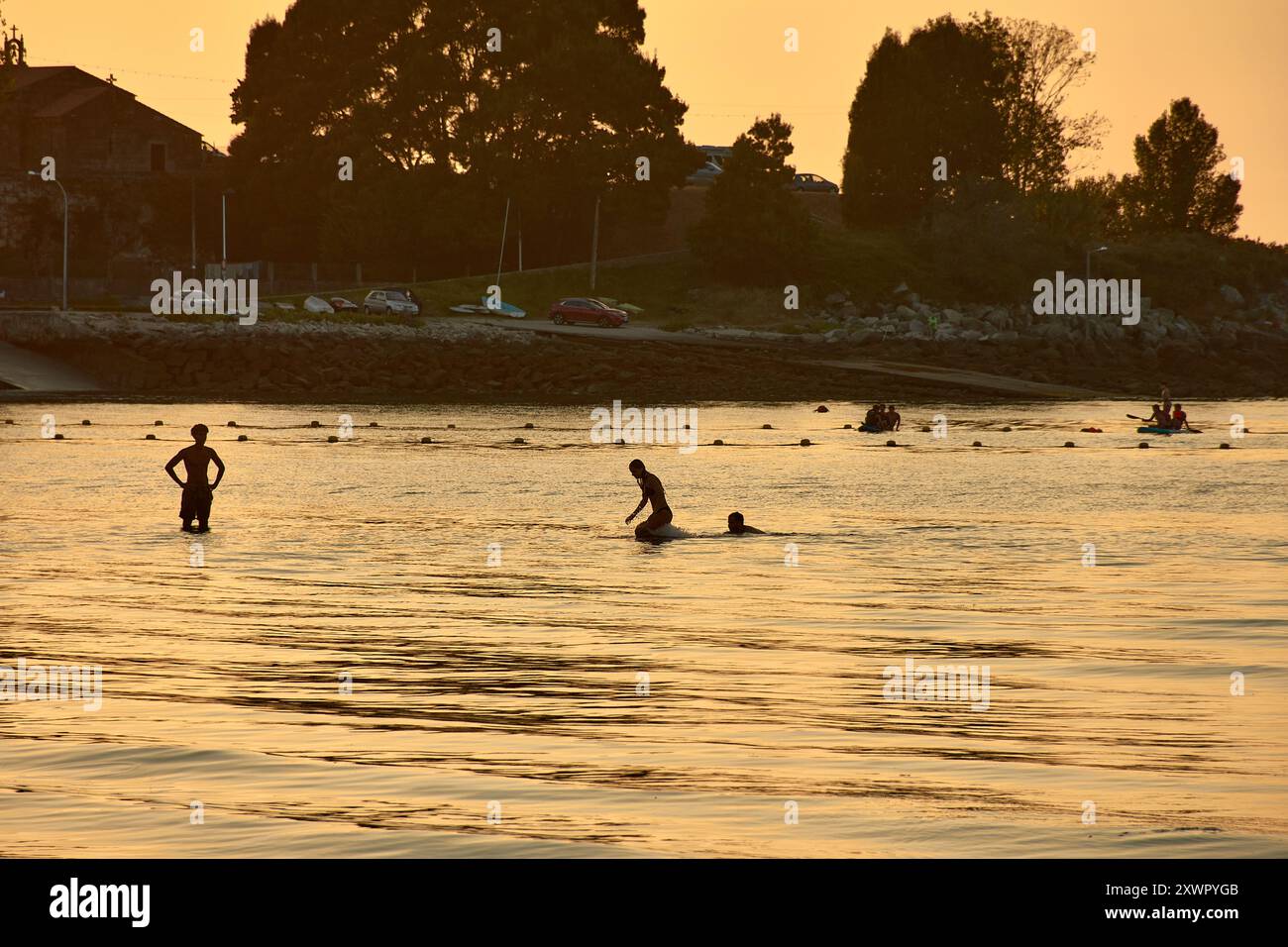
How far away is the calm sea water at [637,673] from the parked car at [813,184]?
9753 cm

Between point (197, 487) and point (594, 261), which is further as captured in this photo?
A: point (594, 261)

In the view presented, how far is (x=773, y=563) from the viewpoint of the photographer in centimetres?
2658

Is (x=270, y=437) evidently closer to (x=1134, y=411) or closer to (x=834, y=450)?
(x=834, y=450)

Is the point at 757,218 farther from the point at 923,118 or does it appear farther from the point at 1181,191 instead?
the point at 1181,191

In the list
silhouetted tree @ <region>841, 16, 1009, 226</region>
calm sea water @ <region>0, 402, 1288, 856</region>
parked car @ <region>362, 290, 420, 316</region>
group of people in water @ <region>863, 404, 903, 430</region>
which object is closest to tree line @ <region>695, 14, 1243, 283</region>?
silhouetted tree @ <region>841, 16, 1009, 226</region>

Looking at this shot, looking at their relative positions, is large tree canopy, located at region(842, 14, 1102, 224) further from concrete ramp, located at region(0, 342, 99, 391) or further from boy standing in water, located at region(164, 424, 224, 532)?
boy standing in water, located at region(164, 424, 224, 532)

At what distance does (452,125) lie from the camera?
363 ft

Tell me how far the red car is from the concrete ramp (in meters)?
25.5

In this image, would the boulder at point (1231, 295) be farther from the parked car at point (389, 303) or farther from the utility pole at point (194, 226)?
the utility pole at point (194, 226)

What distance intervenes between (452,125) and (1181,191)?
198 feet

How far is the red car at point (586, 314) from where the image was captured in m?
93.5

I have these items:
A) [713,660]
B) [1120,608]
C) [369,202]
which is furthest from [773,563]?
[369,202]

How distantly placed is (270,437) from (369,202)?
4906 centimetres

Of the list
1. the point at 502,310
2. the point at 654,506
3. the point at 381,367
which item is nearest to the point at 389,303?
the point at 502,310
